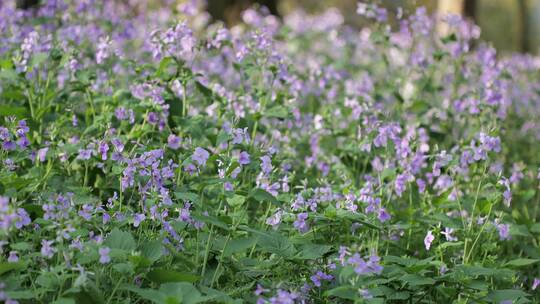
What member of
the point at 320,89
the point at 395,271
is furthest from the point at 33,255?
the point at 320,89

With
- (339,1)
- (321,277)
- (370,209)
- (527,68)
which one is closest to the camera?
(321,277)

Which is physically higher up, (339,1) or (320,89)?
(320,89)

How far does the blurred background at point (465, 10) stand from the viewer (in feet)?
31.0

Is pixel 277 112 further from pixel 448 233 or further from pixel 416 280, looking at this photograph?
pixel 416 280

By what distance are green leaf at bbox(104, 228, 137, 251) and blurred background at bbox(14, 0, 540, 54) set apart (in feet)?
9.92

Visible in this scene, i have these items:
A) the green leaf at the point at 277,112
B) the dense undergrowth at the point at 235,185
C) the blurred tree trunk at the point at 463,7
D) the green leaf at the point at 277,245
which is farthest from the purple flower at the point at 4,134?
the blurred tree trunk at the point at 463,7

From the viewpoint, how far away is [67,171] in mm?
3508

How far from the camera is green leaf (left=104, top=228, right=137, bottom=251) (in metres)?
2.57

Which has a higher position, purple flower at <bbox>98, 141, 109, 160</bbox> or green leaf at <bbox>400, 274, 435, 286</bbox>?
purple flower at <bbox>98, 141, 109, 160</bbox>

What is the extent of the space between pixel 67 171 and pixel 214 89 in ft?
3.73

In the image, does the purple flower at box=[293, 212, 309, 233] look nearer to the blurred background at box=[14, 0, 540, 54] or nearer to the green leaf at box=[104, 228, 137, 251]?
the green leaf at box=[104, 228, 137, 251]

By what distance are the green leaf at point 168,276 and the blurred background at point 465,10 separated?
10.2 feet

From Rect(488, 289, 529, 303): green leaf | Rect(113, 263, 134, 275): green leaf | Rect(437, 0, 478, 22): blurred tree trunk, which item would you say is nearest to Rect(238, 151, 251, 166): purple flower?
Rect(113, 263, 134, 275): green leaf

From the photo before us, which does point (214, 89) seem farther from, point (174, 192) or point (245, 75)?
point (174, 192)
